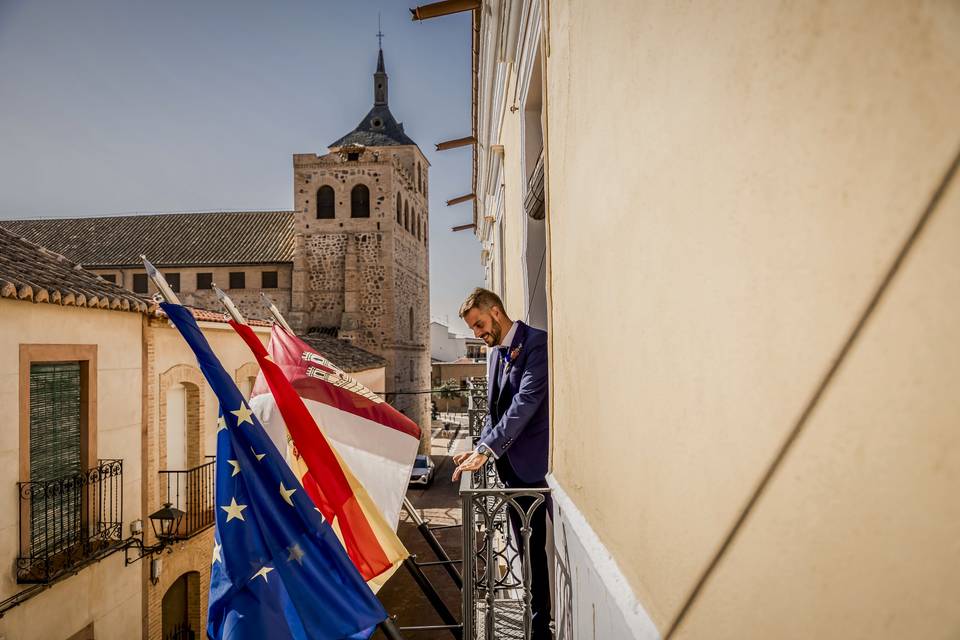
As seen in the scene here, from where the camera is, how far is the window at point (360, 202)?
28.7 meters

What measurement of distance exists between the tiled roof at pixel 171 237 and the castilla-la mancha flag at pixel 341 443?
1007 inches

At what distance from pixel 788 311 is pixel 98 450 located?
9.18 m

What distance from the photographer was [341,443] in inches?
177

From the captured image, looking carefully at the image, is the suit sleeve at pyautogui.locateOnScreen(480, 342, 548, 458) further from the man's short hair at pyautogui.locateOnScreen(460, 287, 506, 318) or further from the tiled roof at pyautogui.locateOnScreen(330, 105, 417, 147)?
the tiled roof at pyautogui.locateOnScreen(330, 105, 417, 147)

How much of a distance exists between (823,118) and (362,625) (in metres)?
3.43

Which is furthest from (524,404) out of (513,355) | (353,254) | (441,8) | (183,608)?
(353,254)

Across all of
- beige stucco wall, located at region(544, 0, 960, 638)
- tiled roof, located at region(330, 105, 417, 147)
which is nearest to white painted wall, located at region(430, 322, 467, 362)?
tiled roof, located at region(330, 105, 417, 147)

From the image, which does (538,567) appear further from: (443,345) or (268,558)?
(443,345)

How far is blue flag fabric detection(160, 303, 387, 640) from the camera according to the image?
3.13m

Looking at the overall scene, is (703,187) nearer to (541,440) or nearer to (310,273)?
(541,440)

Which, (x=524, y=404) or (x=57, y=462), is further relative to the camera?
(x=57, y=462)

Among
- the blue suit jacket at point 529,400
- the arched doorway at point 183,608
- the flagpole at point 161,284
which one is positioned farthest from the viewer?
the arched doorway at point 183,608

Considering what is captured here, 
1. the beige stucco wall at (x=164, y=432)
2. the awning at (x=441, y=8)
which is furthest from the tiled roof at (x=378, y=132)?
the awning at (x=441, y=8)

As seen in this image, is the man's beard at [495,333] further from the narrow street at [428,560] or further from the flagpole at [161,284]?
the narrow street at [428,560]
